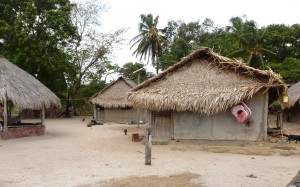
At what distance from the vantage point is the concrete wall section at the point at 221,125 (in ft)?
46.4

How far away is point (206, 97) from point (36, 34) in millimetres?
20287

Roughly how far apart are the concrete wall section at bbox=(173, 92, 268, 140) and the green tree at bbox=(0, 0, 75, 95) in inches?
694

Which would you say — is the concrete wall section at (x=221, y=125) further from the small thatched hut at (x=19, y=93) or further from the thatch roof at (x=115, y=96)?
the thatch roof at (x=115, y=96)

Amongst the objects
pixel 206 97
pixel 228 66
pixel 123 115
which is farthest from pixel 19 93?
pixel 123 115

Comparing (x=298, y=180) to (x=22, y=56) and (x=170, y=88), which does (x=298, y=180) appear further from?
(x=22, y=56)

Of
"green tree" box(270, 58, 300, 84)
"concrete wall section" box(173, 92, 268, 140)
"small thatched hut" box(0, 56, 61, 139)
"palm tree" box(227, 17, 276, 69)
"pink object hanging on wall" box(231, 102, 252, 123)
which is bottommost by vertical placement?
"concrete wall section" box(173, 92, 268, 140)

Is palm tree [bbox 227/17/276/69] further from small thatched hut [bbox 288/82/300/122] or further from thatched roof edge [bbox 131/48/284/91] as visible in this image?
thatched roof edge [bbox 131/48/284/91]

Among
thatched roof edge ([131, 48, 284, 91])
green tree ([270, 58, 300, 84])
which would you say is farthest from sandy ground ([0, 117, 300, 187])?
green tree ([270, 58, 300, 84])

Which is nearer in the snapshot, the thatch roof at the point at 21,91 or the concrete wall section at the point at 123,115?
the thatch roof at the point at 21,91

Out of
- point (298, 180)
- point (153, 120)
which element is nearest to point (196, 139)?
point (153, 120)

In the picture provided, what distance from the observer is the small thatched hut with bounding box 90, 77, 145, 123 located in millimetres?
27562

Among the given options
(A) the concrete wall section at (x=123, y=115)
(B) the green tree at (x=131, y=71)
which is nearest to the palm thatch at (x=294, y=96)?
(A) the concrete wall section at (x=123, y=115)

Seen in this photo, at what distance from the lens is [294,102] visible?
75.6 feet

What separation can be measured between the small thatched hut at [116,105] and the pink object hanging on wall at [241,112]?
1437 centimetres
